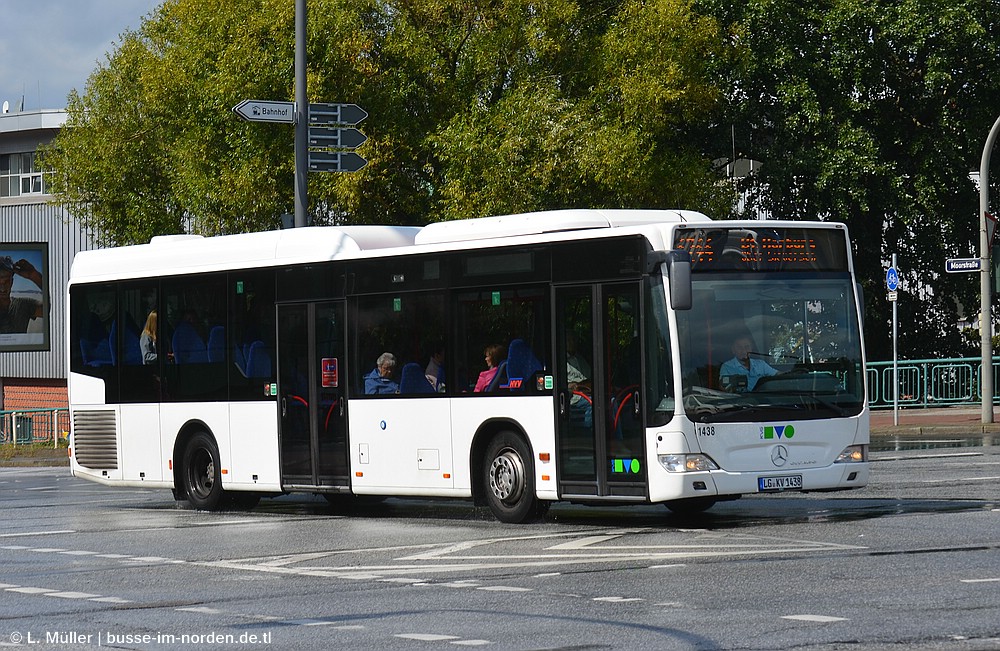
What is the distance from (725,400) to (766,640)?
6.31 metres

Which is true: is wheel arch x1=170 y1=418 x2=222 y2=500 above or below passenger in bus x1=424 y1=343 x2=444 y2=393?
below

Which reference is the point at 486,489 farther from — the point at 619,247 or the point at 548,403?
the point at 619,247

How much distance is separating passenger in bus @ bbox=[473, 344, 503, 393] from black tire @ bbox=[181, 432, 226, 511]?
168 inches

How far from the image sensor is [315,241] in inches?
722

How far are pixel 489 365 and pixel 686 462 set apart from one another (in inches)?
104

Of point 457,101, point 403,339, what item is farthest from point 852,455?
point 457,101

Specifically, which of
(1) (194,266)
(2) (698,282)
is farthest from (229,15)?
(2) (698,282)

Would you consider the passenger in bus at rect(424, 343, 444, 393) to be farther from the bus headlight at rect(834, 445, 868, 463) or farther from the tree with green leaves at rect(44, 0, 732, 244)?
the tree with green leaves at rect(44, 0, 732, 244)

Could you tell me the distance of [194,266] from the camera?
19.7 metres

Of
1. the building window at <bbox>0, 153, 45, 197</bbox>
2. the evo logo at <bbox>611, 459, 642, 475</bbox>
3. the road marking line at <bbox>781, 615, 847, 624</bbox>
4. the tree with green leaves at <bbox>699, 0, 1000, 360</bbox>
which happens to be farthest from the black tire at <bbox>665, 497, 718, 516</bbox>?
the building window at <bbox>0, 153, 45, 197</bbox>

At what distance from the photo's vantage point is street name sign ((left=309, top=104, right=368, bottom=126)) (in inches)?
936

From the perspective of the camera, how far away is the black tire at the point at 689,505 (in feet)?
53.1

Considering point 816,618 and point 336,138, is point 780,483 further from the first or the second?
point 336,138

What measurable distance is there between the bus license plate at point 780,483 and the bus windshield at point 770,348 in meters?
0.52
